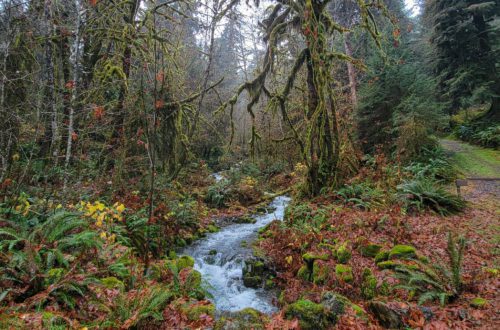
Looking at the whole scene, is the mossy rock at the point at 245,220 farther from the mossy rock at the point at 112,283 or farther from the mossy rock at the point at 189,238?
the mossy rock at the point at 112,283

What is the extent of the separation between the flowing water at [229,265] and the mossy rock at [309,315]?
0.97m

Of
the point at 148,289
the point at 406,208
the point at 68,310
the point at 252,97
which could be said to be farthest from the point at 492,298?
the point at 252,97

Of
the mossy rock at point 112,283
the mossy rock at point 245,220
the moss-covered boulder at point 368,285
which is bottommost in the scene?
the mossy rock at point 245,220

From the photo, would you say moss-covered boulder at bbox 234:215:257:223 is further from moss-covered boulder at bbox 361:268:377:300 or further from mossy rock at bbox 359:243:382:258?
moss-covered boulder at bbox 361:268:377:300

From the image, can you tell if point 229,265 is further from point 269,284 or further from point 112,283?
point 112,283

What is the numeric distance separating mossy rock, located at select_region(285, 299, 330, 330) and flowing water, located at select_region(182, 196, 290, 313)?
969mm

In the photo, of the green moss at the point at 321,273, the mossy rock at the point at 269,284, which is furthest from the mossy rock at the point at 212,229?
Answer: the green moss at the point at 321,273

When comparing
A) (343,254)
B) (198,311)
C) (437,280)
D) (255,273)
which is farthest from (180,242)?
(437,280)

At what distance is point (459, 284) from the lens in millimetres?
4148

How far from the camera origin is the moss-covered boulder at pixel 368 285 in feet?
15.3

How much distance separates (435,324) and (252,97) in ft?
26.2

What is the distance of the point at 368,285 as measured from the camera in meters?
4.78

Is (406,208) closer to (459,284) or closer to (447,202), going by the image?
(447,202)

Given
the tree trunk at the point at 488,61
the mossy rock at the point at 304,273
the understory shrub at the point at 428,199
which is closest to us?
the mossy rock at the point at 304,273
